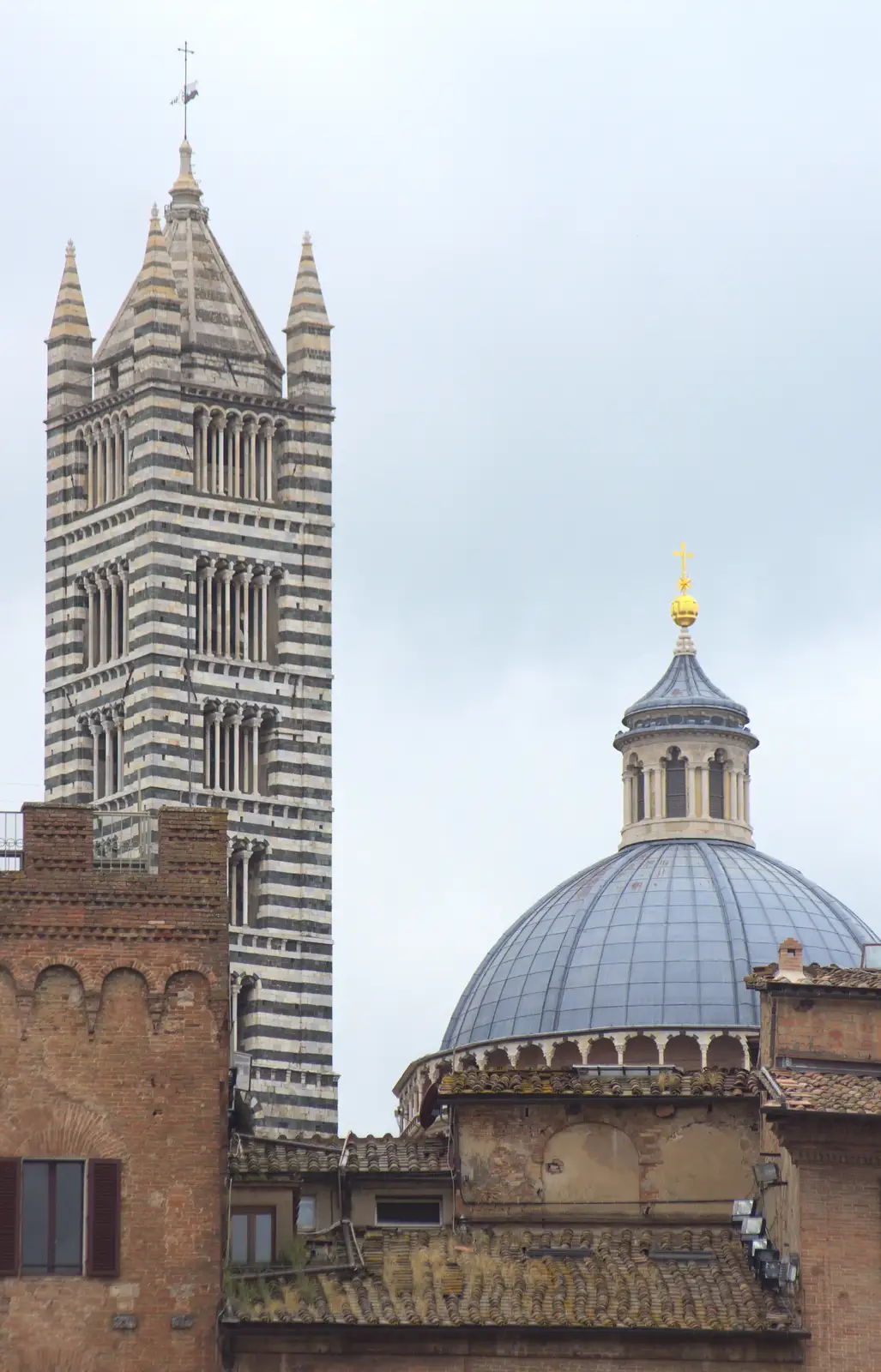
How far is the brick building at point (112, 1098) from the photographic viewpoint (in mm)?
49062

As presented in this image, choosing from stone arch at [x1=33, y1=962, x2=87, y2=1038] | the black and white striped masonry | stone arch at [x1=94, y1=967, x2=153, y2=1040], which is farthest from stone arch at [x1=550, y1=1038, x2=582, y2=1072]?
stone arch at [x1=33, y1=962, x2=87, y2=1038]

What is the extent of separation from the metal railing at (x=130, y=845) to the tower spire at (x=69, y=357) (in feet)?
187

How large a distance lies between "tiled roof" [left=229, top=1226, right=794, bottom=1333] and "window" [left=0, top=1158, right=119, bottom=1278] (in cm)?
184

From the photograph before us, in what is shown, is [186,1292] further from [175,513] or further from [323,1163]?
[175,513]

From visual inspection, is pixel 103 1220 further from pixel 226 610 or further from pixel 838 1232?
pixel 226 610

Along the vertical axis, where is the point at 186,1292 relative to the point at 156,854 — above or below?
below

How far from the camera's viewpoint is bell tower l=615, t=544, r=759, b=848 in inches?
3755

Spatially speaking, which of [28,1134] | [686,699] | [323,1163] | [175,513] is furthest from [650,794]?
[28,1134]

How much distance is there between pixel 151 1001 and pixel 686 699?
156 ft

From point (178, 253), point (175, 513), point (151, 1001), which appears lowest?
point (151, 1001)

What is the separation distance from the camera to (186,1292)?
162 feet

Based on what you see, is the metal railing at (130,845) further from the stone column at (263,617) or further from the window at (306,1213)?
the stone column at (263,617)

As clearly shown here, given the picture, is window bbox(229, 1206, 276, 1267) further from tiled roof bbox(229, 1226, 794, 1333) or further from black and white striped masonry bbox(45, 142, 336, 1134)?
black and white striped masonry bbox(45, 142, 336, 1134)

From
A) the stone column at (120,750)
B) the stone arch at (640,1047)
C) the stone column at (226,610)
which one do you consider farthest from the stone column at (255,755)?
the stone arch at (640,1047)
